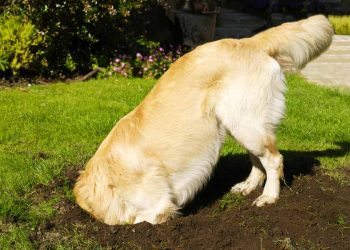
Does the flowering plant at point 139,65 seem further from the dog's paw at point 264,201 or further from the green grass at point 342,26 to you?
the green grass at point 342,26

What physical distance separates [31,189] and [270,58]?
227 centimetres

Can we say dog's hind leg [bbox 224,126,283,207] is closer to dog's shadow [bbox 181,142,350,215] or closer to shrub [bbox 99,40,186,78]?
dog's shadow [bbox 181,142,350,215]

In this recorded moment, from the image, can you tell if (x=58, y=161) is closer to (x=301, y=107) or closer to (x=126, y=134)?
(x=126, y=134)

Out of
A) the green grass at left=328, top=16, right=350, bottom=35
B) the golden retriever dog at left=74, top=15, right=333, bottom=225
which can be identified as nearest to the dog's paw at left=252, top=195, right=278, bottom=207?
the golden retriever dog at left=74, top=15, right=333, bottom=225

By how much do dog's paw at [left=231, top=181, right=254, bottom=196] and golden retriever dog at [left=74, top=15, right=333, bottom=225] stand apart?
2.01 feet

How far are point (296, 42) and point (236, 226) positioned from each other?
1.51m

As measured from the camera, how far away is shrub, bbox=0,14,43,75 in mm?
8430

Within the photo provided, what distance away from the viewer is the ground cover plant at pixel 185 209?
12.4 feet

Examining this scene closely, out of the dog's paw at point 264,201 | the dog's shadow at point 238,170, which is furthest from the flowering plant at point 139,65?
the dog's paw at point 264,201

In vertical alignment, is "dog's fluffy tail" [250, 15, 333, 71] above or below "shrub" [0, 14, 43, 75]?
above

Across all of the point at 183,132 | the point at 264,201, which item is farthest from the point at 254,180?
the point at 183,132

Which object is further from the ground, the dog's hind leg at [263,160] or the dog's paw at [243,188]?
the dog's hind leg at [263,160]

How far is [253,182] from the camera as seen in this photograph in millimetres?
4723

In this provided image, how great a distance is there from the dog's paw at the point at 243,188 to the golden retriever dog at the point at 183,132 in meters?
0.61
